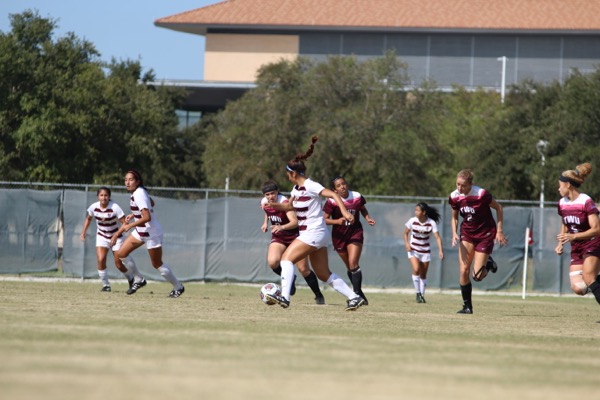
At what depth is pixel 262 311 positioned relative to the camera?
16.3 metres

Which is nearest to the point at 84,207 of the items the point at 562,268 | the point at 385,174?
the point at 562,268

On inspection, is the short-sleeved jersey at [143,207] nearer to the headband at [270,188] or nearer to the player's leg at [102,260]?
the headband at [270,188]

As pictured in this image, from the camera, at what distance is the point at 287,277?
1612 cm

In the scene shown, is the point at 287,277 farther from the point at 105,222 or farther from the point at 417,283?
the point at 417,283

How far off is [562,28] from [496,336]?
241 ft

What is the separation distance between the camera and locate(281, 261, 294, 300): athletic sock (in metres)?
16.1

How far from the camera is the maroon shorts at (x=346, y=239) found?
1952 centimetres

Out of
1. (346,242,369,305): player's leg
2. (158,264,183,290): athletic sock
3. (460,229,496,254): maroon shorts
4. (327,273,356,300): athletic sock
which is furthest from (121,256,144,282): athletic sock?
(460,229,496,254): maroon shorts

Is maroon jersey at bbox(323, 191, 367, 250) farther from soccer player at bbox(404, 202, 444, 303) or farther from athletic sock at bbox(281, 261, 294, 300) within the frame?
soccer player at bbox(404, 202, 444, 303)

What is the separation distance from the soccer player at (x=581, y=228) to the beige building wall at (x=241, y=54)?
70.0 m

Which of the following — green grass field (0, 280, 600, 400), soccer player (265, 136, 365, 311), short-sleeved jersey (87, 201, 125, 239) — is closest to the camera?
green grass field (0, 280, 600, 400)

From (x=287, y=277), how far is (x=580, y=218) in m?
3.76

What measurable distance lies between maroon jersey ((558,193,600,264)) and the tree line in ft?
86.9

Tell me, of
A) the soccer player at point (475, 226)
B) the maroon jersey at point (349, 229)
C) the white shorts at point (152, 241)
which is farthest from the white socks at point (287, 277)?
the white shorts at point (152, 241)
